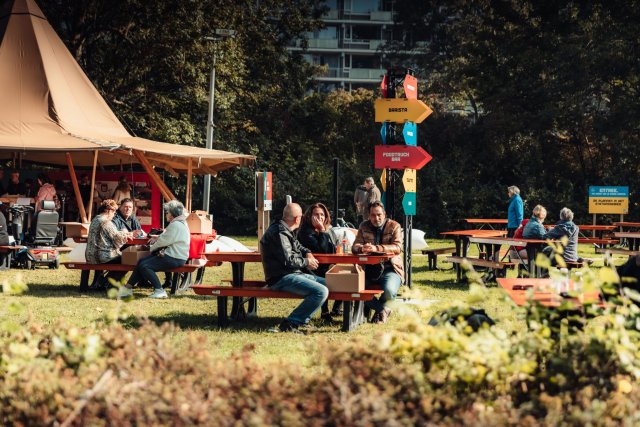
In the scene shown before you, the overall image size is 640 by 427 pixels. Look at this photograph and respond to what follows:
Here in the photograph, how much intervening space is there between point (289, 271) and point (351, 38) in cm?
6749

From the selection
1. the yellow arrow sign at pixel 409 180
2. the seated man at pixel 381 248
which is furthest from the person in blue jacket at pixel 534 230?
the seated man at pixel 381 248

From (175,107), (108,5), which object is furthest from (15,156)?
(175,107)

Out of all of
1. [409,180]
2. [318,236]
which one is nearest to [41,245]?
[409,180]

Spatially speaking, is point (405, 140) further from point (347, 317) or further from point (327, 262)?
point (347, 317)

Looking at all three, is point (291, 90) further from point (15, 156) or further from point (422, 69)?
point (15, 156)

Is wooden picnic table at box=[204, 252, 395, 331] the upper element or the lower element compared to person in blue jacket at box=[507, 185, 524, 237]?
lower

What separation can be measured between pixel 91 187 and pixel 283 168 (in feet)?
57.4

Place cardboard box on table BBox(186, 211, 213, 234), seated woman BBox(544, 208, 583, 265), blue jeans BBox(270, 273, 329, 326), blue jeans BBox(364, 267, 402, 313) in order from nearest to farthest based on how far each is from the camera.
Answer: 1. blue jeans BBox(270, 273, 329, 326)
2. blue jeans BBox(364, 267, 402, 313)
3. seated woman BBox(544, 208, 583, 265)
4. cardboard box on table BBox(186, 211, 213, 234)

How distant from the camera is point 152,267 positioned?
13.1 metres

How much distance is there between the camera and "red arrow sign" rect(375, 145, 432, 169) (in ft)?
42.7

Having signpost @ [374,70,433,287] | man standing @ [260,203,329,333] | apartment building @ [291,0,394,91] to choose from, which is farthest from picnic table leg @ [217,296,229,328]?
apartment building @ [291,0,394,91]

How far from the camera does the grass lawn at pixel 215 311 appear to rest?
8.32m

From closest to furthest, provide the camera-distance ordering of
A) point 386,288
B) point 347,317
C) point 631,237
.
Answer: point 347,317, point 386,288, point 631,237

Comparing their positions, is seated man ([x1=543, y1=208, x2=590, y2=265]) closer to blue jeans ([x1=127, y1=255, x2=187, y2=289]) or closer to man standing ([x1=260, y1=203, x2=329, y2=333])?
blue jeans ([x1=127, y1=255, x2=187, y2=289])
